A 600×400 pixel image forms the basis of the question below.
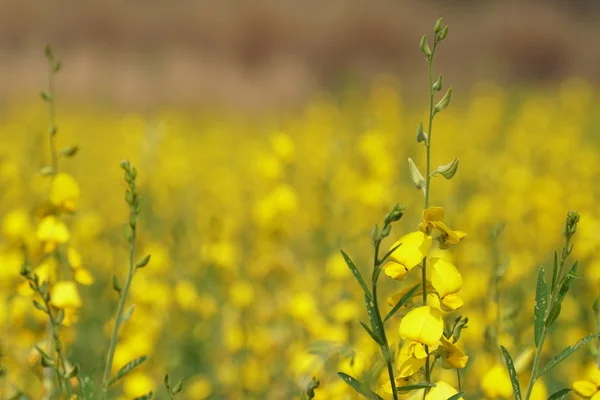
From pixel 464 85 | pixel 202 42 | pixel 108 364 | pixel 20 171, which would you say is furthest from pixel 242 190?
pixel 202 42

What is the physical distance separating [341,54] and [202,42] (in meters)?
2.26

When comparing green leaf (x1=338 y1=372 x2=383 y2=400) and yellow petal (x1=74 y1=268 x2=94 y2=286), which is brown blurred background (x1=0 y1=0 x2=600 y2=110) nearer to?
yellow petal (x1=74 y1=268 x2=94 y2=286)

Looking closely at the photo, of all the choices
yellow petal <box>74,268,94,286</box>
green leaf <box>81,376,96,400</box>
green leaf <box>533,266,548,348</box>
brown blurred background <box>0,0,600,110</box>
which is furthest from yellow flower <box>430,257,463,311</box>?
brown blurred background <box>0,0,600,110</box>

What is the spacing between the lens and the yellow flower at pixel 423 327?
81 centimetres

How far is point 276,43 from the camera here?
12781 millimetres

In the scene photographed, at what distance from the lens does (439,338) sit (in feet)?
2.70

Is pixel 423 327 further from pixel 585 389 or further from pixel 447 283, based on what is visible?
pixel 585 389

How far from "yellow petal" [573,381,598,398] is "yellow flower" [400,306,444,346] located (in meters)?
0.25

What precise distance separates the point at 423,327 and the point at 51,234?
673 millimetres

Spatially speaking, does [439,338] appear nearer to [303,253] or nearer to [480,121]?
[303,253]

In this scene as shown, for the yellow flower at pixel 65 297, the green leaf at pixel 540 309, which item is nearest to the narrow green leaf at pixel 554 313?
the green leaf at pixel 540 309

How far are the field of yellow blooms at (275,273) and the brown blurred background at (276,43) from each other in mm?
6820

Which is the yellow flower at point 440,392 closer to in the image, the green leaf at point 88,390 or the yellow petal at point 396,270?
the yellow petal at point 396,270

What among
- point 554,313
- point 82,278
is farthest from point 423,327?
point 82,278
